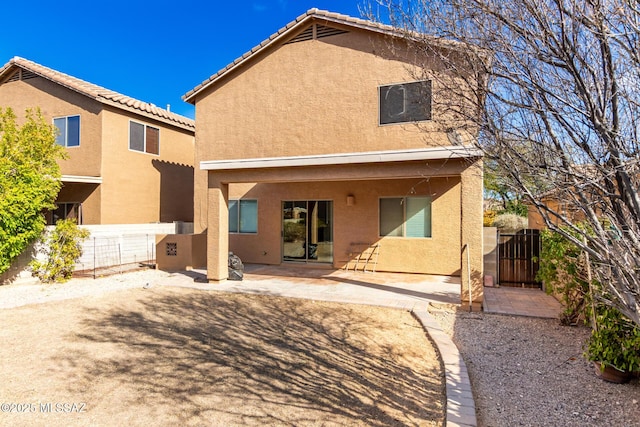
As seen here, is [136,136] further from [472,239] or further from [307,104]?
[472,239]

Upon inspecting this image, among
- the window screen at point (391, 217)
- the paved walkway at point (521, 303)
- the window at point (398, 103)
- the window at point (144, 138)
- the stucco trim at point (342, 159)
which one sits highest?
the window at point (144, 138)

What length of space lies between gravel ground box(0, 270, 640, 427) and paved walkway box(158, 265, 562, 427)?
0.30 meters

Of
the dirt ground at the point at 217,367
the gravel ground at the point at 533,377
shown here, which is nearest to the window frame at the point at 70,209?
the dirt ground at the point at 217,367

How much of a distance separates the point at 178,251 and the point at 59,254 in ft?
11.6

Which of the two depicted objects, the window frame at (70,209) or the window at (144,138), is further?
the window at (144,138)

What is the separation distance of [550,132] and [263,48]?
10.7m

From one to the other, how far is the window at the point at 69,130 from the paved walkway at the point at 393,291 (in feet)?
28.0

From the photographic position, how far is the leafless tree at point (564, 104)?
7.82 ft

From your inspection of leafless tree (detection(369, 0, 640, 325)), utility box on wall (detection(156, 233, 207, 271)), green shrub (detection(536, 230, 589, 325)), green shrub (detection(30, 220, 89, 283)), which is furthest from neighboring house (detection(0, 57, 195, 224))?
green shrub (detection(536, 230, 589, 325))

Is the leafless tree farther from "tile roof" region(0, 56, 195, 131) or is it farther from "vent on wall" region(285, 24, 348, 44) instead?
"tile roof" region(0, 56, 195, 131)

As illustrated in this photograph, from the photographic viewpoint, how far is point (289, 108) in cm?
1081

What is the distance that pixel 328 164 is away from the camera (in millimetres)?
9055

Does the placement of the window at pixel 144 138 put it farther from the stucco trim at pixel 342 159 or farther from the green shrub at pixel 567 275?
the green shrub at pixel 567 275

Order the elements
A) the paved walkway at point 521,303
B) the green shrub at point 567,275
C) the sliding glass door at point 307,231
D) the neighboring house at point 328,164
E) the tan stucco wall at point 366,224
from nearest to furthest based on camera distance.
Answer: the green shrub at point 567,275, the paved walkway at point 521,303, the neighboring house at point 328,164, the tan stucco wall at point 366,224, the sliding glass door at point 307,231
